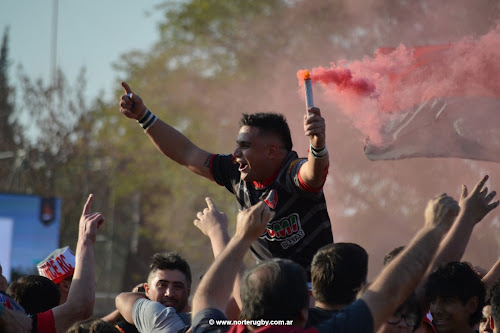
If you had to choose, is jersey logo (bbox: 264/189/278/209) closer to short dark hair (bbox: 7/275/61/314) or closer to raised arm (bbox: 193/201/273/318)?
short dark hair (bbox: 7/275/61/314)

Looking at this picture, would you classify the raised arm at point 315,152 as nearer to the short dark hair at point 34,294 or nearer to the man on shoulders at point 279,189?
the man on shoulders at point 279,189

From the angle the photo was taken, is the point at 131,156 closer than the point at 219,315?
No

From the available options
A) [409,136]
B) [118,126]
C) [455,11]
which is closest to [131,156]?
[118,126]

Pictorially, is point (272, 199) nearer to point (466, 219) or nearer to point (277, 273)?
point (466, 219)

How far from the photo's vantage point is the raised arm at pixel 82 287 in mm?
4395

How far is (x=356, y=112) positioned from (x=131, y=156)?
21.2 m

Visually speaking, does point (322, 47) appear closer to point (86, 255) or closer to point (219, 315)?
point (86, 255)

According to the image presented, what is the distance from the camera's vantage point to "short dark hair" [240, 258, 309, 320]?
3076 millimetres

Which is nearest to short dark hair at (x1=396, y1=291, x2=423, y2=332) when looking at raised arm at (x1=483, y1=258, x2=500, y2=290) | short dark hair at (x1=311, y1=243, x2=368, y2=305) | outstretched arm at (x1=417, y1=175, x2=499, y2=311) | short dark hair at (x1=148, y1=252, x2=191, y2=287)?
outstretched arm at (x1=417, y1=175, x2=499, y2=311)

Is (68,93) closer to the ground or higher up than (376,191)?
higher up

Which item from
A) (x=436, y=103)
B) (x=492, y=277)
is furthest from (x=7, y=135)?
(x=492, y=277)

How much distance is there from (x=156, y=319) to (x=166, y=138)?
5.31ft

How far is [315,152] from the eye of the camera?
A: 475cm

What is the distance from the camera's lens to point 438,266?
4348mm
